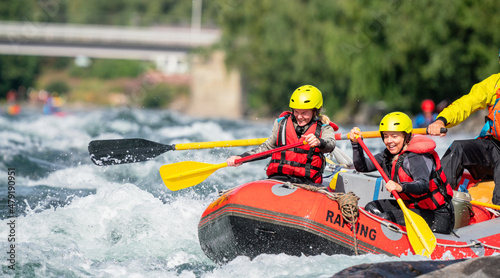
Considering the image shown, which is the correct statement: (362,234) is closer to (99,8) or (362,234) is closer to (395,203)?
(395,203)

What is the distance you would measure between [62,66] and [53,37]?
21.2 meters

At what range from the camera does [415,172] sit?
547cm

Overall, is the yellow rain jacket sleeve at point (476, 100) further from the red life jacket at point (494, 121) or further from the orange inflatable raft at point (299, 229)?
the orange inflatable raft at point (299, 229)

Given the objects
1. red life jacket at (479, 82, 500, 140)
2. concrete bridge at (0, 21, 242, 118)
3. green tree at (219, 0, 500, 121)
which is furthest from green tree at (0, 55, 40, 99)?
red life jacket at (479, 82, 500, 140)

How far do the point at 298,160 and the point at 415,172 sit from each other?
0.99 m

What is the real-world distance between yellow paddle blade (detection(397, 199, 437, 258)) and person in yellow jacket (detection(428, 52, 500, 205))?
1.06 metres

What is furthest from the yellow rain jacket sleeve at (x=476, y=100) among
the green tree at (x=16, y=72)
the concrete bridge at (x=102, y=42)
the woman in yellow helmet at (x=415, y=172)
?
the green tree at (x=16, y=72)

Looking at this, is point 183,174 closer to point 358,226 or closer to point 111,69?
point 358,226

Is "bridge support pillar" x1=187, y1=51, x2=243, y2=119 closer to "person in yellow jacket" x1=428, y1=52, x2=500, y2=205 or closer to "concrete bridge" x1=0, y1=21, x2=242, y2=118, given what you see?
"concrete bridge" x1=0, y1=21, x2=242, y2=118

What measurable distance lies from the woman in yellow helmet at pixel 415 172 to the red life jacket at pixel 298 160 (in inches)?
13.3

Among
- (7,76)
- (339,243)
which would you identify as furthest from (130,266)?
(7,76)

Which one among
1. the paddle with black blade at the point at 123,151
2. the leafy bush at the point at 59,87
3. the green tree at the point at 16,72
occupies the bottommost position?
the leafy bush at the point at 59,87

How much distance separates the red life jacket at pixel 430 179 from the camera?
5516mm

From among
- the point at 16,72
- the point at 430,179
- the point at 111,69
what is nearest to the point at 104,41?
the point at 16,72
